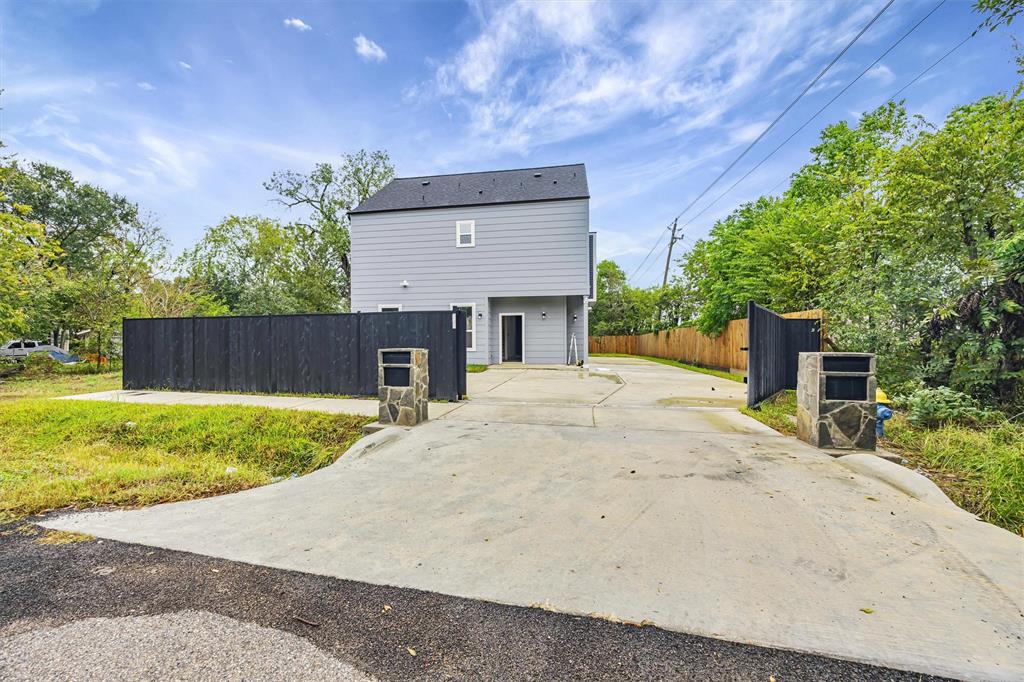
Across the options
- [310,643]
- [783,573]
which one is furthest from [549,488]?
[310,643]

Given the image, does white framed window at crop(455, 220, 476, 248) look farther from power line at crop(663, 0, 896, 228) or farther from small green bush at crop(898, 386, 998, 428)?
small green bush at crop(898, 386, 998, 428)

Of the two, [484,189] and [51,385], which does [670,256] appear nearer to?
[484,189]

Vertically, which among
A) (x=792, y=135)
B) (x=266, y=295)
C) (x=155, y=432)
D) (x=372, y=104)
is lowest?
(x=155, y=432)

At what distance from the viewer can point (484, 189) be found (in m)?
15.4

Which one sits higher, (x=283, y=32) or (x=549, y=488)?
(x=283, y=32)

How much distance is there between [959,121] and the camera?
248 inches

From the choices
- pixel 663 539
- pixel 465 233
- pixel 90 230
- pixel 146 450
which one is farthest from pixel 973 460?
pixel 90 230

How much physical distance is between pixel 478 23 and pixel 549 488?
1122 centimetres

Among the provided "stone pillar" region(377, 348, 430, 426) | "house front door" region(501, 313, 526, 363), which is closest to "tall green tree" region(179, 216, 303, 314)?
"house front door" region(501, 313, 526, 363)

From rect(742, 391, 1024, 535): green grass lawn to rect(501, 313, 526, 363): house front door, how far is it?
11.6m

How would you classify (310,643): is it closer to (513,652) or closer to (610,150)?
(513,652)

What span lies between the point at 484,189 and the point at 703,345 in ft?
37.2

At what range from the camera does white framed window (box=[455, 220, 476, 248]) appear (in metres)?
14.7

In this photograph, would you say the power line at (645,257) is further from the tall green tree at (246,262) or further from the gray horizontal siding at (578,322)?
the tall green tree at (246,262)
